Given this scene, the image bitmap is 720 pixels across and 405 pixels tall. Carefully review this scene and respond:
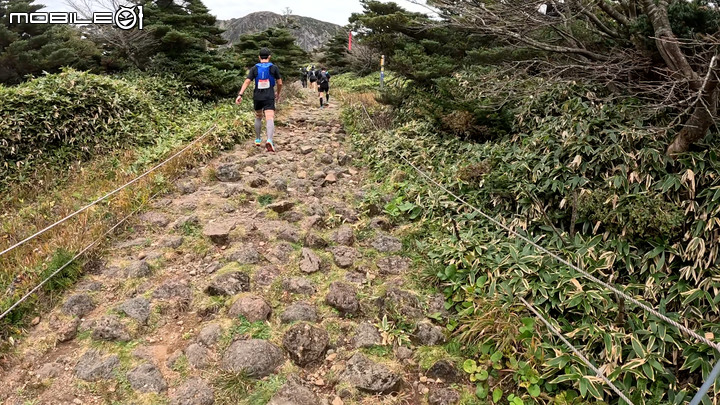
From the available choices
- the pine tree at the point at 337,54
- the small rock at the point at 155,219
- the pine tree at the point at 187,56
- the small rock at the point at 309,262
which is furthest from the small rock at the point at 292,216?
the pine tree at the point at 337,54

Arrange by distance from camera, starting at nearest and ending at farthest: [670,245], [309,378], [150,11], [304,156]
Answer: [309,378] < [670,245] < [304,156] < [150,11]

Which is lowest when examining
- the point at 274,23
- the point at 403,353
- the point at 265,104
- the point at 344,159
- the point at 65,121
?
the point at 403,353

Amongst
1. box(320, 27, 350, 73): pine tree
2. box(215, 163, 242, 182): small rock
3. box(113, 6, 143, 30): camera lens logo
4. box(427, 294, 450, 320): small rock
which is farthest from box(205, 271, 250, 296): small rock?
box(320, 27, 350, 73): pine tree

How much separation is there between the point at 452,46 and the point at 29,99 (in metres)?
8.24

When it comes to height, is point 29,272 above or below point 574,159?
below

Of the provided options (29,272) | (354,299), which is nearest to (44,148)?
(29,272)

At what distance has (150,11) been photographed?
10977mm

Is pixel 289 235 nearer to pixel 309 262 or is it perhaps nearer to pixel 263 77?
pixel 309 262

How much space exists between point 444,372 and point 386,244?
6.01 feet

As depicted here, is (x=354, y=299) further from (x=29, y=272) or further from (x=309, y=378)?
(x=29, y=272)

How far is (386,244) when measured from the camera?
4617mm

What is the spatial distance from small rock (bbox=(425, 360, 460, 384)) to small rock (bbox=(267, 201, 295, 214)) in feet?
9.36

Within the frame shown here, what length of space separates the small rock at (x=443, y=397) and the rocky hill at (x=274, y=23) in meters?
73.3

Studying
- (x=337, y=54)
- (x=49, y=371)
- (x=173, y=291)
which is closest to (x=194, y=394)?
(x=49, y=371)
